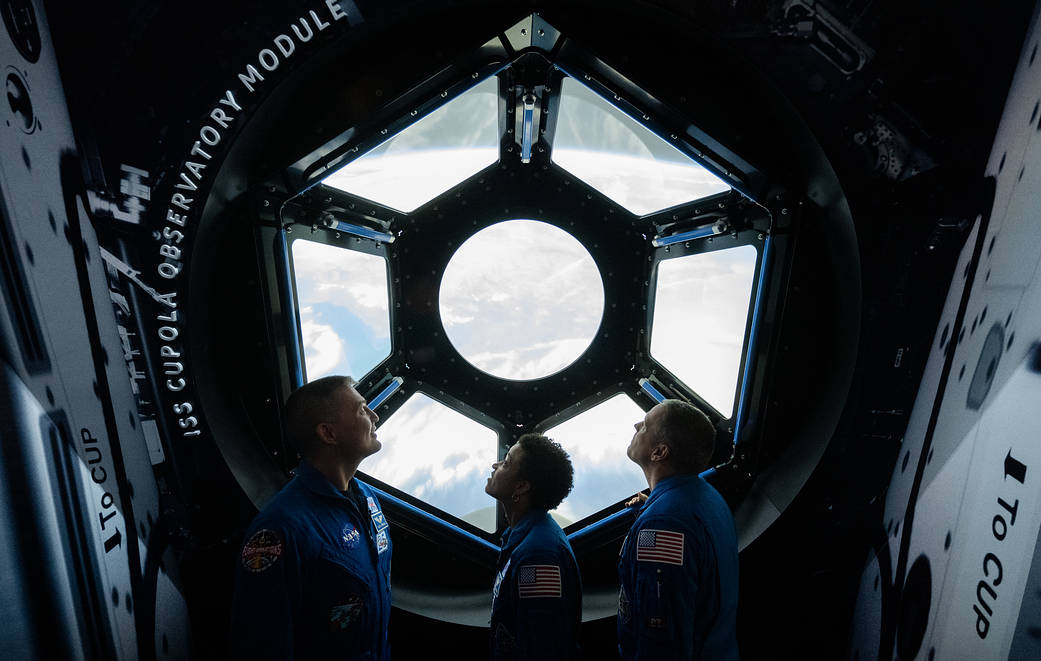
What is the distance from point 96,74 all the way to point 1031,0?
3739 millimetres

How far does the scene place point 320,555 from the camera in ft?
6.53

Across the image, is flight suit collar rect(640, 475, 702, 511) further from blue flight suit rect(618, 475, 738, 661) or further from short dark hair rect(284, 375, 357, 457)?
short dark hair rect(284, 375, 357, 457)

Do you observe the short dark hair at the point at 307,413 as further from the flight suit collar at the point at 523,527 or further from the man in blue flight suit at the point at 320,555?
the flight suit collar at the point at 523,527

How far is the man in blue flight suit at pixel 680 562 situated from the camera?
203cm

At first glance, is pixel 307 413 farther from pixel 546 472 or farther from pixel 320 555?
pixel 546 472

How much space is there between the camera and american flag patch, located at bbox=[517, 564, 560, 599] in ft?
7.04

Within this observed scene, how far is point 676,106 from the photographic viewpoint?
2613 mm

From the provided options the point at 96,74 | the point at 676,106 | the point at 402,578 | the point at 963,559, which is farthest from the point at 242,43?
the point at 963,559

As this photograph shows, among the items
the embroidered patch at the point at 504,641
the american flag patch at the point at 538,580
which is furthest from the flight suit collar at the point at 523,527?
the embroidered patch at the point at 504,641

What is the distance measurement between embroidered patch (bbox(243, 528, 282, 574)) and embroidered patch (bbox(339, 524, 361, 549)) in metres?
0.27

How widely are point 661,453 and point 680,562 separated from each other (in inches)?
19.4

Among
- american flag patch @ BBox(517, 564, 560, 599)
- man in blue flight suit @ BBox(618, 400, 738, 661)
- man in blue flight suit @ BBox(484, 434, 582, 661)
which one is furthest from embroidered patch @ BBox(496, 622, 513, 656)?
man in blue flight suit @ BBox(618, 400, 738, 661)

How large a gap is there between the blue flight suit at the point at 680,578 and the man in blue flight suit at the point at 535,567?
0.86 ft

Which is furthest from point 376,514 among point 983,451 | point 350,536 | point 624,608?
point 983,451
